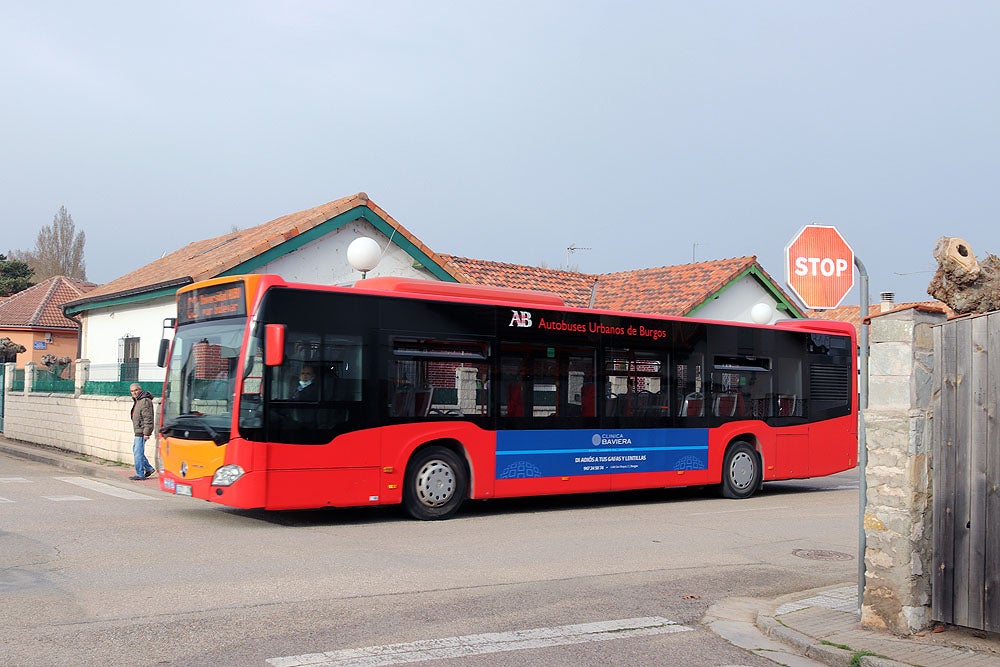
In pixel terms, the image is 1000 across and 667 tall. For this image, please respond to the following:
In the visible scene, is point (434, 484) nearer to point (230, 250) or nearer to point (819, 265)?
point (819, 265)

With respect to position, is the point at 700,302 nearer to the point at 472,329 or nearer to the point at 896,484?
the point at 472,329

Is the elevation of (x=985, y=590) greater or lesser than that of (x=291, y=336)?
lesser

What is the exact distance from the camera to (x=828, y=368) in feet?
58.5

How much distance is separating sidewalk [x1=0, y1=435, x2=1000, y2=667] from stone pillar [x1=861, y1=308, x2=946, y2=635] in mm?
201

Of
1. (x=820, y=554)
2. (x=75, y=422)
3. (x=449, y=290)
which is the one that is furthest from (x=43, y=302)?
(x=820, y=554)

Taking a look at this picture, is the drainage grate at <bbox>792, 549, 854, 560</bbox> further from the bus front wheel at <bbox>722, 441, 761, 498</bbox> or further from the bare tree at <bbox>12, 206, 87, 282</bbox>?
the bare tree at <bbox>12, 206, 87, 282</bbox>

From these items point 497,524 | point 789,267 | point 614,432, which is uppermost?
point 789,267

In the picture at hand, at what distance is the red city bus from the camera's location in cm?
1139

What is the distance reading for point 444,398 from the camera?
12805mm

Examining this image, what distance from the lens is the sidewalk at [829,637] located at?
616 centimetres

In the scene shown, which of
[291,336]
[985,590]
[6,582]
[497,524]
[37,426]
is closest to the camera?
[985,590]

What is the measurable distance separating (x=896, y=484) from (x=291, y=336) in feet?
23.1

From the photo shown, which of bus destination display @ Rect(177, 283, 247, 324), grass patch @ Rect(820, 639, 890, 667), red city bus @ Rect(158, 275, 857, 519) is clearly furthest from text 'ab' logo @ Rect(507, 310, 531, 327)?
grass patch @ Rect(820, 639, 890, 667)

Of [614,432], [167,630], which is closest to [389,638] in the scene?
[167,630]
